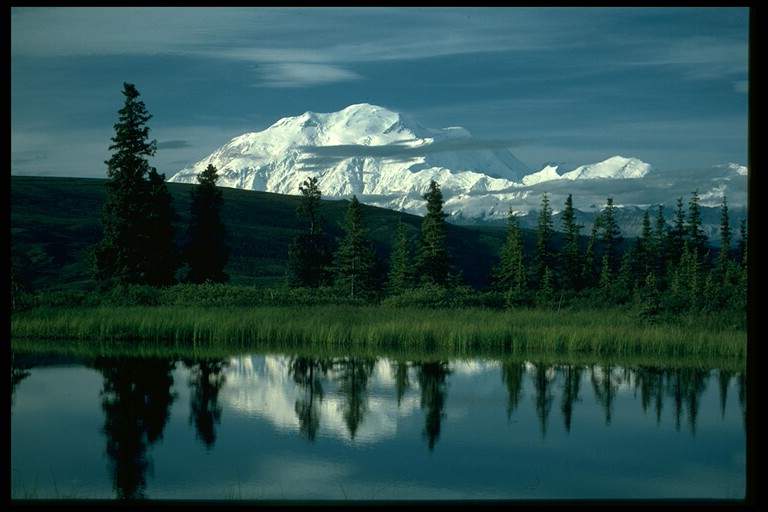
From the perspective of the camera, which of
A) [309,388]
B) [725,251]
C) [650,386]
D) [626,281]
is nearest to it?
[309,388]

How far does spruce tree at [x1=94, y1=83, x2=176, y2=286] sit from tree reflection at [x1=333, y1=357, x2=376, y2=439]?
23.8 meters

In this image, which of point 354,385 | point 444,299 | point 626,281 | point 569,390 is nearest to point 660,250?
point 626,281

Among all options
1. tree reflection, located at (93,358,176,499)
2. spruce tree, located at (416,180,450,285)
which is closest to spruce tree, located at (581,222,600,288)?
spruce tree, located at (416,180,450,285)

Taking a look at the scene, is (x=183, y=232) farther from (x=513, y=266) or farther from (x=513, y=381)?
(x=513, y=381)

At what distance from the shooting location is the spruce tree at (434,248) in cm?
5831

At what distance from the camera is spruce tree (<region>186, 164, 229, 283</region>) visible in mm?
59938

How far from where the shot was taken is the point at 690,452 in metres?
18.7

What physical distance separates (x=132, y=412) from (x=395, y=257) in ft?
139

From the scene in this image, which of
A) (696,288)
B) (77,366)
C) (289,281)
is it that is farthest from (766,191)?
(289,281)

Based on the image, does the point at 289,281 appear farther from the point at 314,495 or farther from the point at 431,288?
the point at 314,495

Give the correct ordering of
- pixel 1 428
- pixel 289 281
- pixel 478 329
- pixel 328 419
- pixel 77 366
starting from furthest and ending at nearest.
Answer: pixel 289 281 < pixel 478 329 < pixel 77 366 < pixel 328 419 < pixel 1 428

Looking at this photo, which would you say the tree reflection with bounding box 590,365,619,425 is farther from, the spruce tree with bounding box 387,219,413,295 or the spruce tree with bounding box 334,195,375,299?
the spruce tree with bounding box 387,219,413,295

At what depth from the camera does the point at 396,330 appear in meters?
32.6

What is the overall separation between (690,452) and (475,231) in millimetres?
155503
